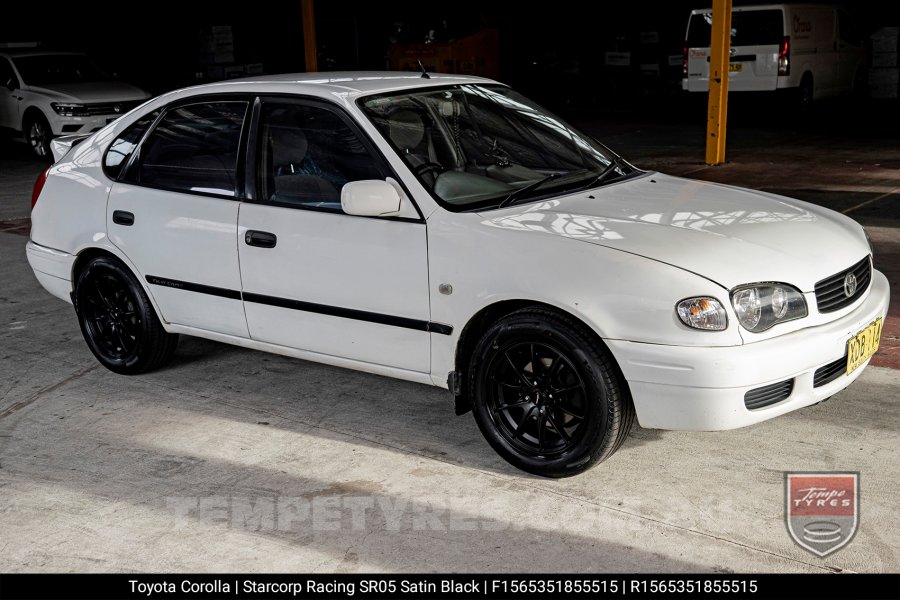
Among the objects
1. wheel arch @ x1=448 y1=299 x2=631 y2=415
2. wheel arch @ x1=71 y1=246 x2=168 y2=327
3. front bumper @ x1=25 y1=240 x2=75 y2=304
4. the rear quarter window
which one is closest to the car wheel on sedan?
front bumper @ x1=25 y1=240 x2=75 y2=304

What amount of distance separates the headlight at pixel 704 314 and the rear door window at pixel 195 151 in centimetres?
223

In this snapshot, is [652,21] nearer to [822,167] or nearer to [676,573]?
[822,167]

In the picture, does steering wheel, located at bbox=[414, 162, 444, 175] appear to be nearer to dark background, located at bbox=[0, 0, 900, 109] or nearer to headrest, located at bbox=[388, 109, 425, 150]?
headrest, located at bbox=[388, 109, 425, 150]

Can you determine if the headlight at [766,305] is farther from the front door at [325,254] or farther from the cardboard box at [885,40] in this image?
the cardboard box at [885,40]

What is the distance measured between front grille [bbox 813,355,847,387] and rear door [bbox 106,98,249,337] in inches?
101

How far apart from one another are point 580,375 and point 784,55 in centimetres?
1354

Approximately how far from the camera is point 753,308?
12.2 ft

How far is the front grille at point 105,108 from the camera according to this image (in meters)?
14.8

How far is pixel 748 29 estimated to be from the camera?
16234 millimetres

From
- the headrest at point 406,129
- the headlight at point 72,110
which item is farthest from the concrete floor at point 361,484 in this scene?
the headlight at point 72,110

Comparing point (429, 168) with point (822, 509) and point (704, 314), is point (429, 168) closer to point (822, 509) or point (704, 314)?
point (704, 314)

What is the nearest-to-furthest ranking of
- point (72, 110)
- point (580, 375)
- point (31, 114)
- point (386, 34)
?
point (580, 375) < point (72, 110) < point (31, 114) < point (386, 34)

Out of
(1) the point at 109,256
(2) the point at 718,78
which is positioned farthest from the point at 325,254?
(2) the point at 718,78

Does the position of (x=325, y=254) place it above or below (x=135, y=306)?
above
